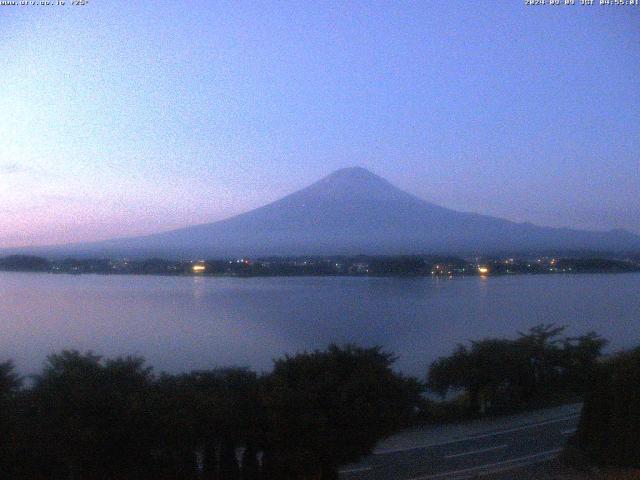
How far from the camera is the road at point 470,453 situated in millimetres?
8031

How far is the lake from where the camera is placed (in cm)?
1340

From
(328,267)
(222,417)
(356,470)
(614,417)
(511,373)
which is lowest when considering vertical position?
(356,470)

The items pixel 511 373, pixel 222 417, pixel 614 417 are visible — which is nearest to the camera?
pixel 222 417

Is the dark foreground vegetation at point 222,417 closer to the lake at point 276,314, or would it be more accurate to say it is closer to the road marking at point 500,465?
the road marking at point 500,465

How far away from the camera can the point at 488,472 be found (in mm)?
7656

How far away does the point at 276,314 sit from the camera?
653 inches

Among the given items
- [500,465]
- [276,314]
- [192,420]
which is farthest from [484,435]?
[276,314]

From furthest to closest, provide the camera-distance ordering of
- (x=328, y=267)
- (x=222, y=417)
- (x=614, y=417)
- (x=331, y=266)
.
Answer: (x=331, y=266) < (x=328, y=267) < (x=614, y=417) < (x=222, y=417)

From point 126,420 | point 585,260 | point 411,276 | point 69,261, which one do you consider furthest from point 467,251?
point 126,420

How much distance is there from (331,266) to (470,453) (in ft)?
52.1

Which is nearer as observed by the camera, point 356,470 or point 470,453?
point 356,470

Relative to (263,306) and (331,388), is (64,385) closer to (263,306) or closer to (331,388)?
(331,388)

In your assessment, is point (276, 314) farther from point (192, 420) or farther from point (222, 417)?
point (192, 420)

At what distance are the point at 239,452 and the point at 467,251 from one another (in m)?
27.8
